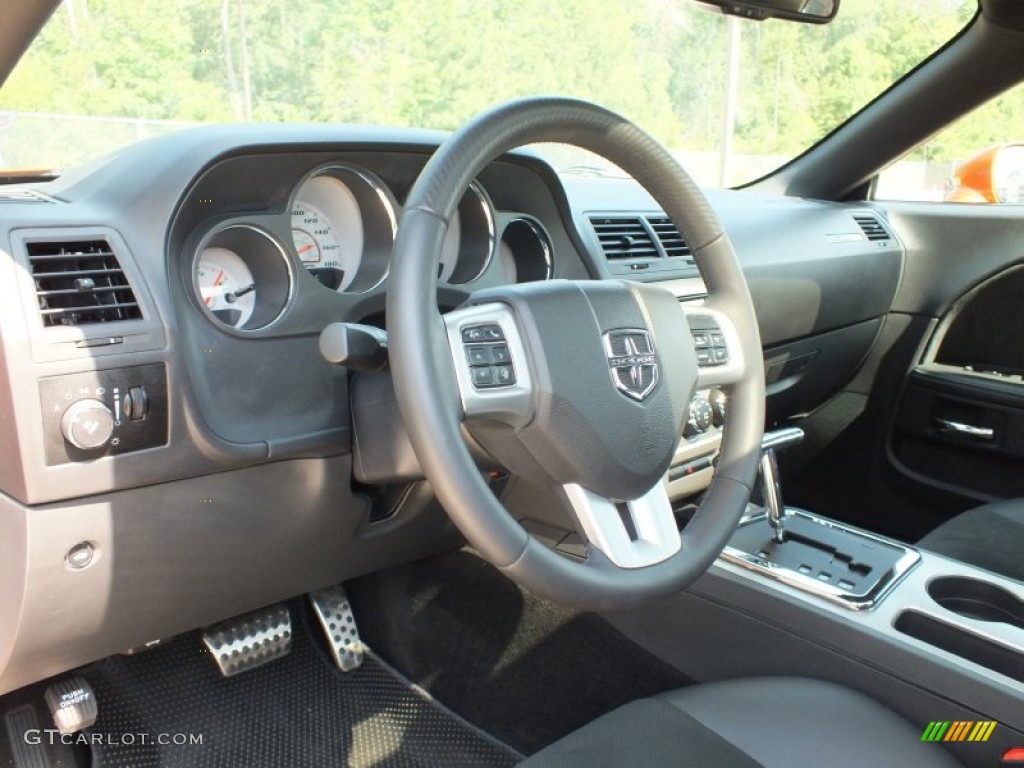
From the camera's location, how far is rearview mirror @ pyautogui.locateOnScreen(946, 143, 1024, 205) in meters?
2.86

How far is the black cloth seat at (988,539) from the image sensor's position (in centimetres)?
180

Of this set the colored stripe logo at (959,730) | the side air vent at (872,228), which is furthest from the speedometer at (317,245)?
the side air vent at (872,228)

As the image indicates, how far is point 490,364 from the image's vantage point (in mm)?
1111

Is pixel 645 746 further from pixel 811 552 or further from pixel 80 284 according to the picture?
pixel 80 284

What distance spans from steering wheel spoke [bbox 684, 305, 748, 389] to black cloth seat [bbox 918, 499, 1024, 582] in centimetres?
75

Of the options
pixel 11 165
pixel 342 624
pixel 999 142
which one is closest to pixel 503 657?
pixel 342 624

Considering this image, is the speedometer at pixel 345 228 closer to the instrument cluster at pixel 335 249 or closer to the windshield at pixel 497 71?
the instrument cluster at pixel 335 249

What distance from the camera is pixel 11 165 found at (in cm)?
167

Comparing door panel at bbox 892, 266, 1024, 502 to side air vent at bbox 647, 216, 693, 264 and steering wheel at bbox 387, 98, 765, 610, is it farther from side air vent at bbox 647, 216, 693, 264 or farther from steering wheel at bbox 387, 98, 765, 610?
steering wheel at bbox 387, 98, 765, 610

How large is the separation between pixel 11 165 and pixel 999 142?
262 centimetres

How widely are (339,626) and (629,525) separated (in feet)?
3.28

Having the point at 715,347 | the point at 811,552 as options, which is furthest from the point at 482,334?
the point at 811,552

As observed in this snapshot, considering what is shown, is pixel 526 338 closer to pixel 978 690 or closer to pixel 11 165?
pixel 978 690

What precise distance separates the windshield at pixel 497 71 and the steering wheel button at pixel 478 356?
2.56 ft
